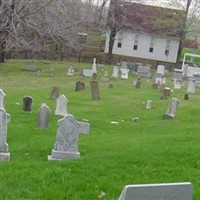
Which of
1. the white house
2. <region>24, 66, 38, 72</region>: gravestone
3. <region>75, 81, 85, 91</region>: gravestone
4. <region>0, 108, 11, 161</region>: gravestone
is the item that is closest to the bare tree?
<region>24, 66, 38, 72</region>: gravestone

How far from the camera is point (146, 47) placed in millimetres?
49781

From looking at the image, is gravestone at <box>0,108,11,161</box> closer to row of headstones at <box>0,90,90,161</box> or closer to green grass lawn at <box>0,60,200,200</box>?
row of headstones at <box>0,90,90,161</box>

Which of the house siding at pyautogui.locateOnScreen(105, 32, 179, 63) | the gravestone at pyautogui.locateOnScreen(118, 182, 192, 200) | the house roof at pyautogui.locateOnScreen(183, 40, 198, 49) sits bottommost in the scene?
the gravestone at pyautogui.locateOnScreen(118, 182, 192, 200)

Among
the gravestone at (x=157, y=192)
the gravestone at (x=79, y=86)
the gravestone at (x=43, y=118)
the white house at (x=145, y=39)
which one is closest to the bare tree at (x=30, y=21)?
the gravestone at (x=79, y=86)

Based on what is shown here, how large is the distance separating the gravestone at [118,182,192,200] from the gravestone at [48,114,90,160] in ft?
13.0

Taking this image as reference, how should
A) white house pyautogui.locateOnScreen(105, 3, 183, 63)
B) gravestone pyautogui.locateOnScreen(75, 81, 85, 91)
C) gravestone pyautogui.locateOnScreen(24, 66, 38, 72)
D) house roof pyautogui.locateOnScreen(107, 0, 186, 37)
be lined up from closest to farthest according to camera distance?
gravestone pyautogui.locateOnScreen(75, 81, 85, 91) < gravestone pyautogui.locateOnScreen(24, 66, 38, 72) < house roof pyautogui.locateOnScreen(107, 0, 186, 37) < white house pyautogui.locateOnScreen(105, 3, 183, 63)

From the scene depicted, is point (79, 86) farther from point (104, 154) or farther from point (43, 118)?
point (104, 154)

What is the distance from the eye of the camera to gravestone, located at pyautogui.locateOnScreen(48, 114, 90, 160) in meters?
7.65

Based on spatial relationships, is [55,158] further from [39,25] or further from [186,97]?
[39,25]

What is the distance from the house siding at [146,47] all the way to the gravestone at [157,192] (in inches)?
1801

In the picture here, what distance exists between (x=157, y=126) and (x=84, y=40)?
37.1 m

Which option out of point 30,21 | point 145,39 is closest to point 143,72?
point 30,21

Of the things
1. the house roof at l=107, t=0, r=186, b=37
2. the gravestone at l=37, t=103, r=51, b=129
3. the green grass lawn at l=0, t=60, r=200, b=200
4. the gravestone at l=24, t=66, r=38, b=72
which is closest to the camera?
the green grass lawn at l=0, t=60, r=200, b=200

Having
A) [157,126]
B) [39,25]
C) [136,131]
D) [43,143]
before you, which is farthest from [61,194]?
[39,25]
